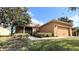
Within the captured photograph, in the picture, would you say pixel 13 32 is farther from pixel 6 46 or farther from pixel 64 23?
pixel 64 23

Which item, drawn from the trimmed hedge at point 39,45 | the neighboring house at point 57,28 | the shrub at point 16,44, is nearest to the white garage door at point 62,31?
the neighboring house at point 57,28

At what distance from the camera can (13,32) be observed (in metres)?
3.16

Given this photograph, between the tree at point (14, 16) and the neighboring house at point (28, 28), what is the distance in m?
0.07

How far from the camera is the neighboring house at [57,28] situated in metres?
3.14

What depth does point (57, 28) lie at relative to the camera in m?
3.20

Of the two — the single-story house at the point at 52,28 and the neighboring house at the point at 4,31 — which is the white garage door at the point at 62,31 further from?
the neighboring house at the point at 4,31

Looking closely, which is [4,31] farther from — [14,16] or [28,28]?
[28,28]

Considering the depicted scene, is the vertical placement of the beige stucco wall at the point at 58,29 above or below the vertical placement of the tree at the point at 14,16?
below

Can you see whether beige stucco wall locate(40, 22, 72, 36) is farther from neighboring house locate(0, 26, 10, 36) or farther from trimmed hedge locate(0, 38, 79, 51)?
neighboring house locate(0, 26, 10, 36)

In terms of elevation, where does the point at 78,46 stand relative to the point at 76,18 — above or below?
below

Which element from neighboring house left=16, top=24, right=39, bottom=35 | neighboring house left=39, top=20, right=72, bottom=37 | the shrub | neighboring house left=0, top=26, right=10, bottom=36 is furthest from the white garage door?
neighboring house left=0, top=26, right=10, bottom=36
